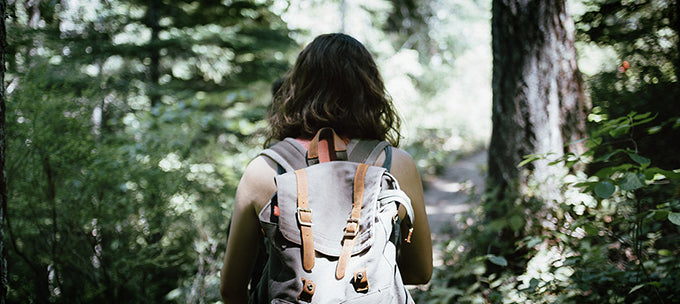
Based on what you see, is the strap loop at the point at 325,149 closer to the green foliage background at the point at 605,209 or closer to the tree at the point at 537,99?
the green foliage background at the point at 605,209

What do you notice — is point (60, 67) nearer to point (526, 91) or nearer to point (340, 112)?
point (340, 112)

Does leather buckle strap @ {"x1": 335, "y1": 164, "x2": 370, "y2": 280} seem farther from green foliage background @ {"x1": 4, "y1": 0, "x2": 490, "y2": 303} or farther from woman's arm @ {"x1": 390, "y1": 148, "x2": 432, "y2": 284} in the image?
green foliage background @ {"x1": 4, "y1": 0, "x2": 490, "y2": 303}

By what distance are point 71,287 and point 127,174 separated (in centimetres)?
108

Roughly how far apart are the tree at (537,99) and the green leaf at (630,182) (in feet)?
3.08

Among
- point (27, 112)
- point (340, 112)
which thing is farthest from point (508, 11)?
point (27, 112)

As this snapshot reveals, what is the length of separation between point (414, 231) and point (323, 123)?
60cm

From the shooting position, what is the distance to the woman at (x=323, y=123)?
4.75 ft

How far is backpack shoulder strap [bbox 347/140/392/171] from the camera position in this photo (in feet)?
4.80

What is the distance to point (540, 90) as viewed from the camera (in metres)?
2.79

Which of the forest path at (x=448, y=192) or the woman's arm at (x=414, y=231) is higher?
the woman's arm at (x=414, y=231)

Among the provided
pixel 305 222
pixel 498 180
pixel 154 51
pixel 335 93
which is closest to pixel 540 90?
pixel 498 180

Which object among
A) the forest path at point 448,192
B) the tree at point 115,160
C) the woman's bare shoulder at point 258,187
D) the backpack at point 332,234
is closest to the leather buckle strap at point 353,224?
the backpack at point 332,234

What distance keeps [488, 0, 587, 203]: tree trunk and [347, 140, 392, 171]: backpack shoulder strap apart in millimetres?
1777

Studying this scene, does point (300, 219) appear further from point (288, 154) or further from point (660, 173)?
point (660, 173)
